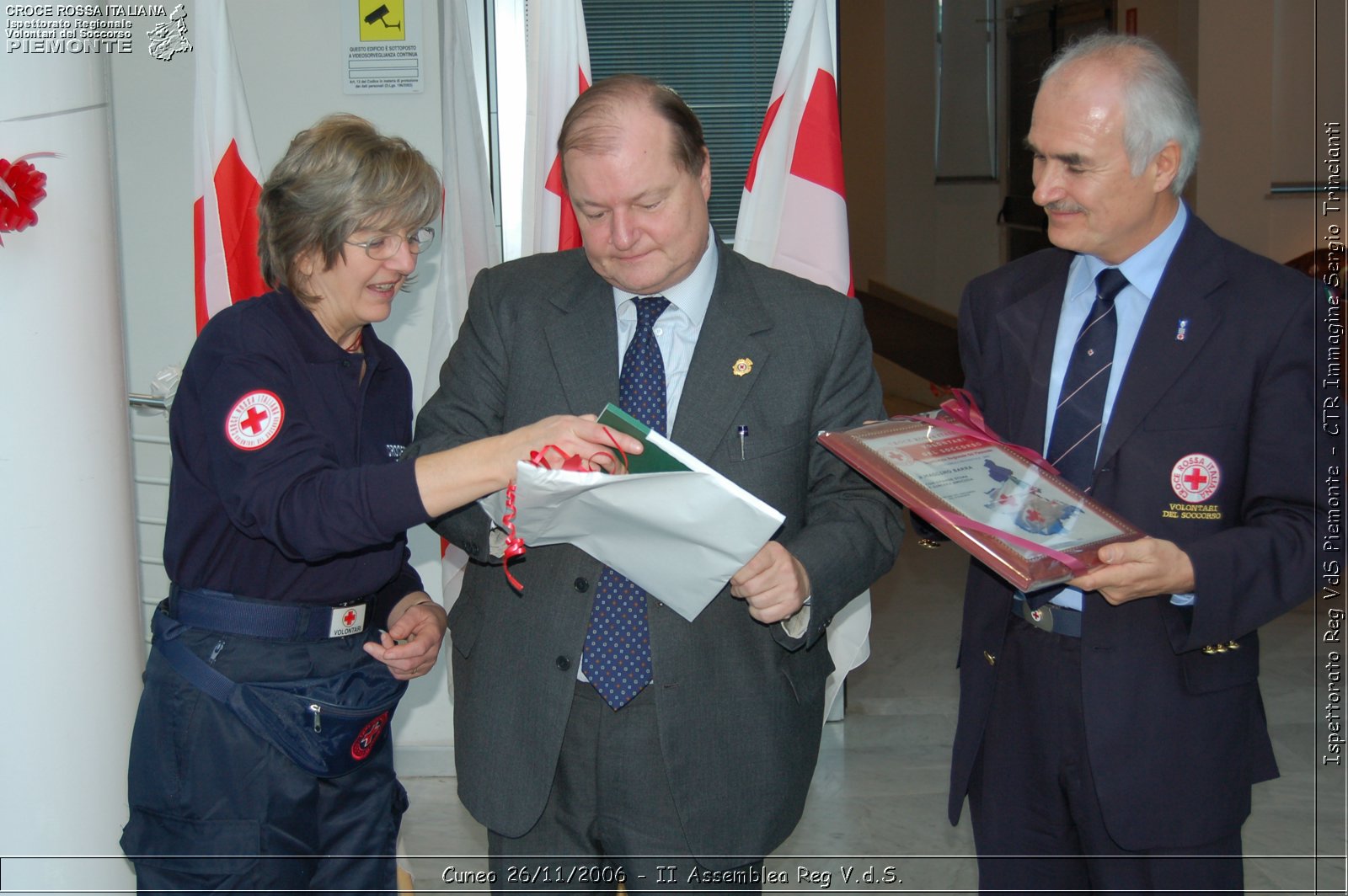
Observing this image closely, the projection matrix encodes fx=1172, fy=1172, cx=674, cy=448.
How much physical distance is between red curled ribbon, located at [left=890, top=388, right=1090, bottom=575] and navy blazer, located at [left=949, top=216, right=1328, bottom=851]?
0.14 metres

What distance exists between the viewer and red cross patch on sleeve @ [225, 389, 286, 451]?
1841 millimetres

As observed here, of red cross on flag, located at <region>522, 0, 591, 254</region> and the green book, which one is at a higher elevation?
red cross on flag, located at <region>522, 0, 591, 254</region>

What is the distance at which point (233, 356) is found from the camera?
1.88 meters

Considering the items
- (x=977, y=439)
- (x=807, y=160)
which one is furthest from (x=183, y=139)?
(x=977, y=439)

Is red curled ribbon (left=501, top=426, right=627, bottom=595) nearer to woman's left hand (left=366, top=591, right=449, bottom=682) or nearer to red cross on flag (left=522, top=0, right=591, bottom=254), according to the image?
woman's left hand (left=366, top=591, right=449, bottom=682)

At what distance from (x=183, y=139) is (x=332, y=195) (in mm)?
2335

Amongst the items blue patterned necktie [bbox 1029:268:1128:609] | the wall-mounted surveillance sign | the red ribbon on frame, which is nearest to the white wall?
the wall-mounted surveillance sign

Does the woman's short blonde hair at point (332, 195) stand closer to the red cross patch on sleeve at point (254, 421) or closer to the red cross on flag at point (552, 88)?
the red cross patch on sleeve at point (254, 421)

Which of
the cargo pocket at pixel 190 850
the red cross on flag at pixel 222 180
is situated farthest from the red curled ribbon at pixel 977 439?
the red cross on flag at pixel 222 180

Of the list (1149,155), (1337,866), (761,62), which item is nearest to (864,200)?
(761,62)

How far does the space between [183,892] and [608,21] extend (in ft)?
10.6

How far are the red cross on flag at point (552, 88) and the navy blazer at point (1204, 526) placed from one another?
165 centimetres

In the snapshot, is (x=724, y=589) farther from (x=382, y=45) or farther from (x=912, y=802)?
(x=382, y=45)

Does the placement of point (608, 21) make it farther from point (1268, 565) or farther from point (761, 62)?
point (1268, 565)
